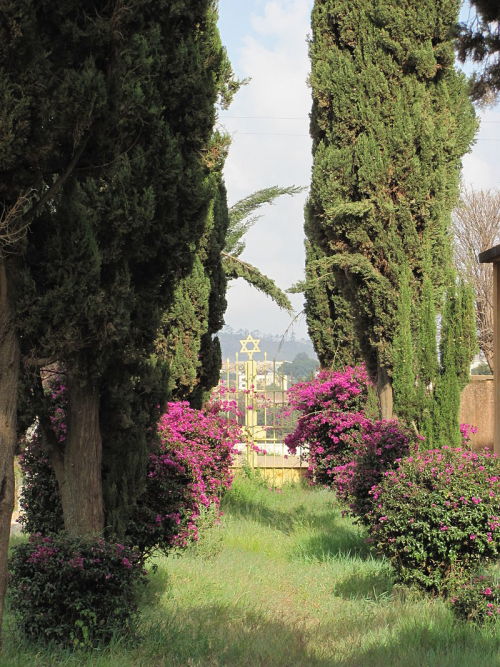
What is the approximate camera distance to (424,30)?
10.5 m

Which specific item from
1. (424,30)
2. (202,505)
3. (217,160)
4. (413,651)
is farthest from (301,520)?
(424,30)

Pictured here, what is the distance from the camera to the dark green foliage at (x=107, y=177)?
4957 millimetres

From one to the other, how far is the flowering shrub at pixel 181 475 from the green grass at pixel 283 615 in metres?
0.40

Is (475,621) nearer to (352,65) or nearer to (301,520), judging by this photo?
(301,520)

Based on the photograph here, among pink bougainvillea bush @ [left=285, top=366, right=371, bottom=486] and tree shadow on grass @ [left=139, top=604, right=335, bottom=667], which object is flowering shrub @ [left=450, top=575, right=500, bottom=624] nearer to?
tree shadow on grass @ [left=139, top=604, right=335, bottom=667]

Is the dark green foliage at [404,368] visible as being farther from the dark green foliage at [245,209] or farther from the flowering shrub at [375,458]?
the dark green foliage at [245,209]

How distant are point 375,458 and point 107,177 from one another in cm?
514

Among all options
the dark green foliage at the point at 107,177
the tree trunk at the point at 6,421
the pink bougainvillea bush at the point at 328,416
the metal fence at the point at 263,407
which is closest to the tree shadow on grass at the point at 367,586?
the dark green foliage at the point at 107,177

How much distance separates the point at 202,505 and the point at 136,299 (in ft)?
13.1

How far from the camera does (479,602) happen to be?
6.16 metres

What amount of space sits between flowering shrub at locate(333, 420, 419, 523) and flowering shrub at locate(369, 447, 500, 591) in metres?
1.53

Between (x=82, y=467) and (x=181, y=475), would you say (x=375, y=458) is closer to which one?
(x=181, y=475)

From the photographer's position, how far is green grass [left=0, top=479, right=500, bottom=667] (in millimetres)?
5262

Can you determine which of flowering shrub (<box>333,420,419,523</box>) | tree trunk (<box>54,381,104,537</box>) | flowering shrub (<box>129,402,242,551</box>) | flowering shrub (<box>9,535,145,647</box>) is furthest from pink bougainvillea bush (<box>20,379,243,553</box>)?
flowering shrub (<box>333,420,419,523</box>)
